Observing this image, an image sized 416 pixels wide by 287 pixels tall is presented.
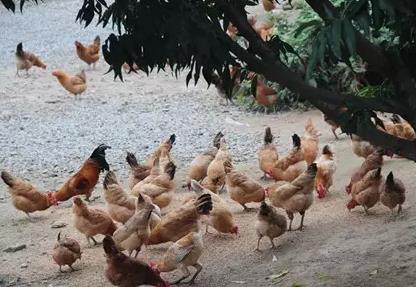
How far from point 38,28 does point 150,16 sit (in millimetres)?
18473

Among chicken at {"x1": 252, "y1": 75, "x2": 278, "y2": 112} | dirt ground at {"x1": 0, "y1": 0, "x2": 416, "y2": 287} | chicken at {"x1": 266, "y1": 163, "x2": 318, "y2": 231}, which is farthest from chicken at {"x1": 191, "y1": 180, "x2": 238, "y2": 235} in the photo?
chicken at {"x1": 252, "y1": 75, "x2": 278, "y2": 112}

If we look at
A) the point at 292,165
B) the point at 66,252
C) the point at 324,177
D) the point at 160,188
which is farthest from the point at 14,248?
the point at 324,177

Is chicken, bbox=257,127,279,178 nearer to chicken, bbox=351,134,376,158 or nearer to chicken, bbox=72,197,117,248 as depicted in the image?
chicken, bbox=351,134,376,158

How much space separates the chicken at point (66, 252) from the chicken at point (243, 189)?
172cm

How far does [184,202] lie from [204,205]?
0.84 meters

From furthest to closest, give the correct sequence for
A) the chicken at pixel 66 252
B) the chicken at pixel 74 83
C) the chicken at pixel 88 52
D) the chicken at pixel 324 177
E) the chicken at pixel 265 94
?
1. the chicken at pixel 88 52
2. the chicken at pixel 74 83
3. the chicken at pixel 265 94
4. the chicken at pixel 324 177
5. the chicken at pixel 66 252

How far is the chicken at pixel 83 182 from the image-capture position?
7973 mm

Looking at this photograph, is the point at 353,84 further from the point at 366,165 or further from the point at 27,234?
the point at 27,234

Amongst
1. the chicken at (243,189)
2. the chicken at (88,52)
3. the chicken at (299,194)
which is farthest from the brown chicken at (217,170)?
the chicken at (88,52)

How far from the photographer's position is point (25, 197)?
24.9 feet

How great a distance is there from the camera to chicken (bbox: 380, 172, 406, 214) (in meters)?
6.38

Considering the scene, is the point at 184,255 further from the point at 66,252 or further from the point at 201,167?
the point at 201,167

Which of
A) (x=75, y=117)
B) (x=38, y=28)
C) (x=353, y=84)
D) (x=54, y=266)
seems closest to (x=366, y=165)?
(x=54, y=266)

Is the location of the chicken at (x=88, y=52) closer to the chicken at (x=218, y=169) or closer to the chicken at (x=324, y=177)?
the chicken at (x=218, y=169)
